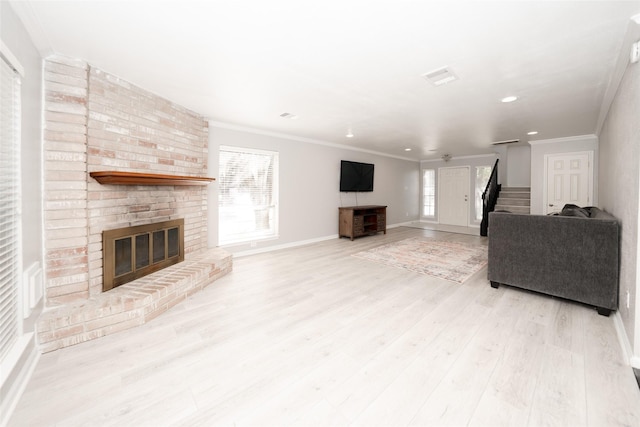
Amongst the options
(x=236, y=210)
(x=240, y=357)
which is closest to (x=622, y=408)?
(x=240, y=357)

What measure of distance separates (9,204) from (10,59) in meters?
0.88

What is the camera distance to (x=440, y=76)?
103 inches

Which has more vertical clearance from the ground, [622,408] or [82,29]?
[82,29]

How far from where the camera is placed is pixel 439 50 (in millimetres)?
2166

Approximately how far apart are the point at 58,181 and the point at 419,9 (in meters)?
3.03

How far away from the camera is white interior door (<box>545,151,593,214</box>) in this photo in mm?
5164

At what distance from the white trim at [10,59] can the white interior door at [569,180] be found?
309 inches

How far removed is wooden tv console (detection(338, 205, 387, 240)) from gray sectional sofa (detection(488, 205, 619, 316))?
133 inches

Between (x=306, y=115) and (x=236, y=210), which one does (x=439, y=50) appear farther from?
(x=236, y=210)

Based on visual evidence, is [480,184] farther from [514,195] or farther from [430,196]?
[430,196]

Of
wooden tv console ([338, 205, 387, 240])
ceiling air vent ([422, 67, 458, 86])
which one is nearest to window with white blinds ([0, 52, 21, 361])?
ceiling air vent ([422, 67, 458, 86])

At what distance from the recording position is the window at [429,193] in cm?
923

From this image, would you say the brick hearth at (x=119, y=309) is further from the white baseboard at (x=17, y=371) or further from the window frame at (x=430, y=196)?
the window frame at (x=430, y=196)

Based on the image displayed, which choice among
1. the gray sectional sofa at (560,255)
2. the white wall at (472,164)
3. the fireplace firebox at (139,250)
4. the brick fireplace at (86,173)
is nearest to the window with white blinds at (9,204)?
the brick fireplace at (86,173)
